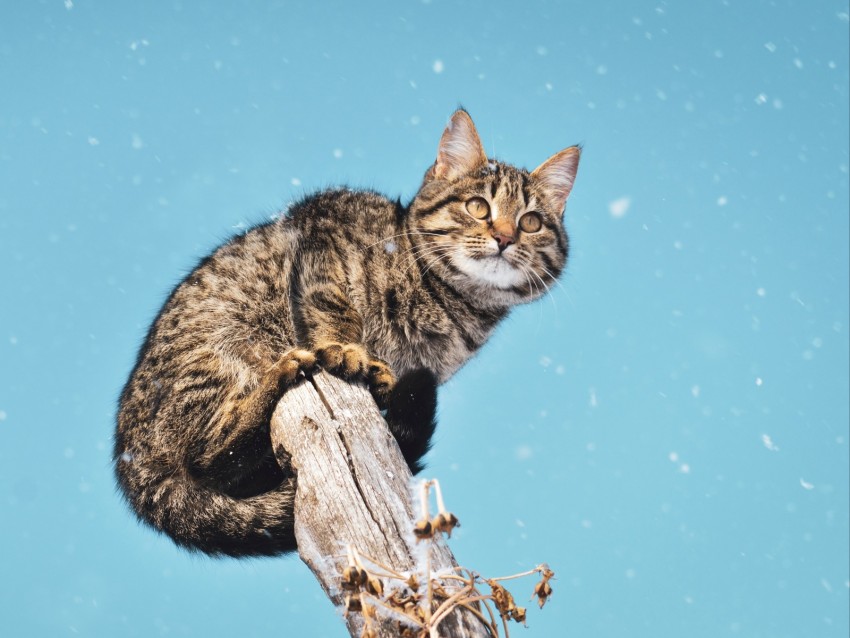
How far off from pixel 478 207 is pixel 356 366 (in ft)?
3.61

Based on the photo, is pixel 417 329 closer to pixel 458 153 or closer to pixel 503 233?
pixel 503 233

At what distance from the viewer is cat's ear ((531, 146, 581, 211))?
11.7 ft

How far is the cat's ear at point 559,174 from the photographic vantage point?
3.58 m

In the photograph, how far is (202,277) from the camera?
10.1 feet

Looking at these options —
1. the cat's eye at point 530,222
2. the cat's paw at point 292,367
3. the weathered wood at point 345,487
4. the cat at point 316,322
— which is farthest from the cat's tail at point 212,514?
the cat's eye at point 530,222

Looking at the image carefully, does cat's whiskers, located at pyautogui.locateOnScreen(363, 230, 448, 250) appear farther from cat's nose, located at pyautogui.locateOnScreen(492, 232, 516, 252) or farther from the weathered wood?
the weathered wood

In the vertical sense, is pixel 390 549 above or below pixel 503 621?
above

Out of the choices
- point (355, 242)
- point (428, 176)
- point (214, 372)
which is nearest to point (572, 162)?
point (428, 176)

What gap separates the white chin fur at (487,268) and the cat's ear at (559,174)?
579 millimetres

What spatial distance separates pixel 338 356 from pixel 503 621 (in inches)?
44.8

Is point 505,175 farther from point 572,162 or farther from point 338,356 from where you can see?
point 338,356

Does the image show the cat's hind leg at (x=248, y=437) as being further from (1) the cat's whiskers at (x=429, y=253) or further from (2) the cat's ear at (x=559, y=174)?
(2) the cat's ear at (x=559, y=174)

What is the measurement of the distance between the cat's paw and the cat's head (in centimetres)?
90

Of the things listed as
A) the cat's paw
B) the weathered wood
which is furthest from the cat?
the weathered wood
